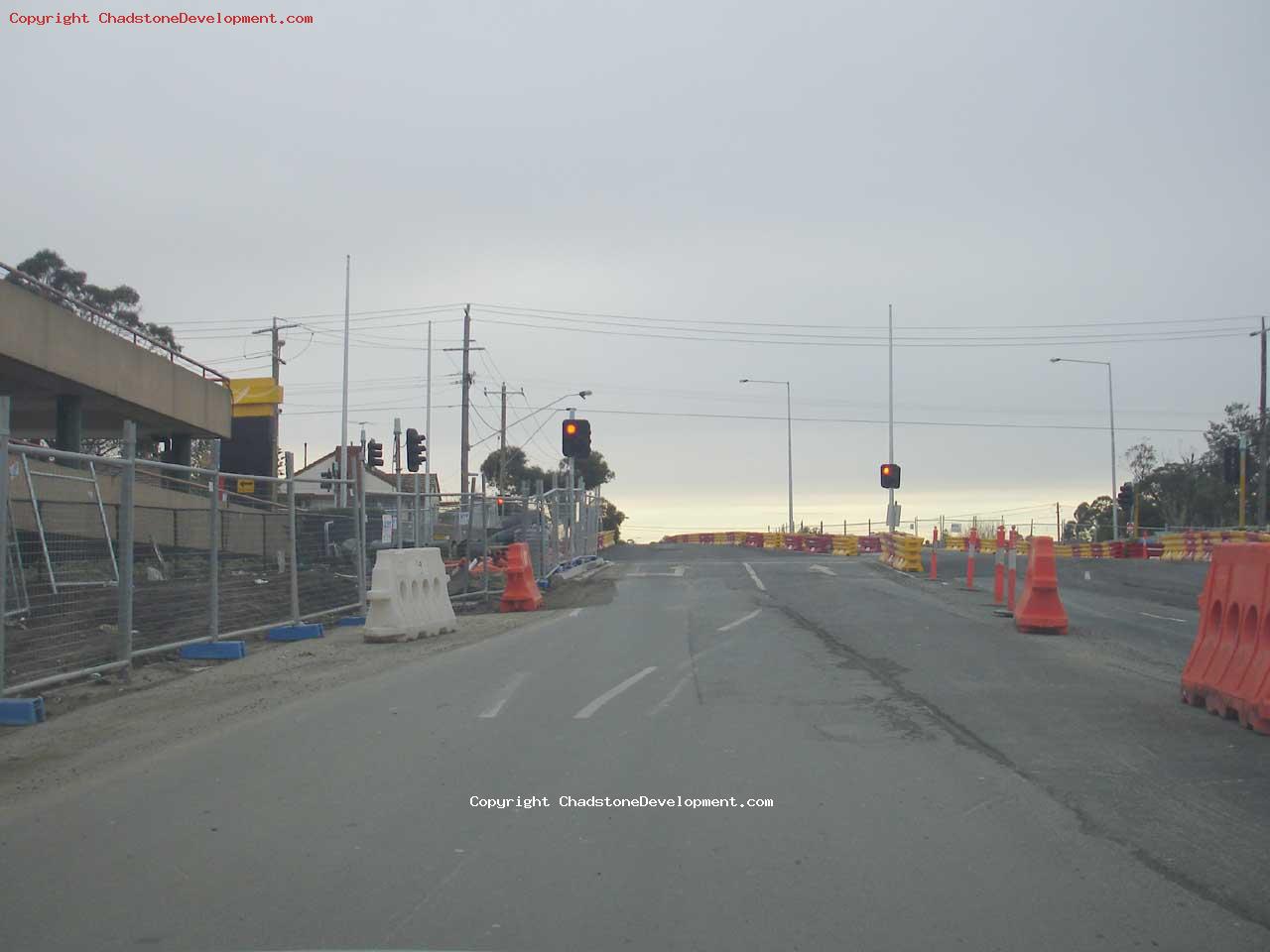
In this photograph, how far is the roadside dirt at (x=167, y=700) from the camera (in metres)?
8.30

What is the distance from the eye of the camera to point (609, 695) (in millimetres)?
10602

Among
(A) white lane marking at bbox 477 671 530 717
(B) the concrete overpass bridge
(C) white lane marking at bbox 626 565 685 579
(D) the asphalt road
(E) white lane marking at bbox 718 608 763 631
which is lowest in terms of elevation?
(D) the asphalt road

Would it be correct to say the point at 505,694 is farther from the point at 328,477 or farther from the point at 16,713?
the point at 328,477

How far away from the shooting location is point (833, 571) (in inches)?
1267

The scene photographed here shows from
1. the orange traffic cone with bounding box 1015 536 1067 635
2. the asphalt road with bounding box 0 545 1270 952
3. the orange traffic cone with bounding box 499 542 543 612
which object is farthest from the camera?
the orange traffic cone with bounding box 499 542 543 612

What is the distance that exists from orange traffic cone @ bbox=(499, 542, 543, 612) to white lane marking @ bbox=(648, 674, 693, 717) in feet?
30.4

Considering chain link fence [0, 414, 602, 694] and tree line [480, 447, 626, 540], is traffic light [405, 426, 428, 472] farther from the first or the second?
tree line [480, 447, 626, 540]

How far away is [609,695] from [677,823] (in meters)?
4.10

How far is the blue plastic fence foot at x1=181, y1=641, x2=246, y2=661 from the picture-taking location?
13547mm

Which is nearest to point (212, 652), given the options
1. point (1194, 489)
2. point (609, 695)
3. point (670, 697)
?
point (609, 695)

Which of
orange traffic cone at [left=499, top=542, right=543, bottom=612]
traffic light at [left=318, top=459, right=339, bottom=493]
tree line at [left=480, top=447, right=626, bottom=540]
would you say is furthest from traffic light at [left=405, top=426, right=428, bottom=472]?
tree line at [left=480, top=447, right=626, bottom=540]

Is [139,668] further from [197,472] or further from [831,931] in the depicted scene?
[831,931]
